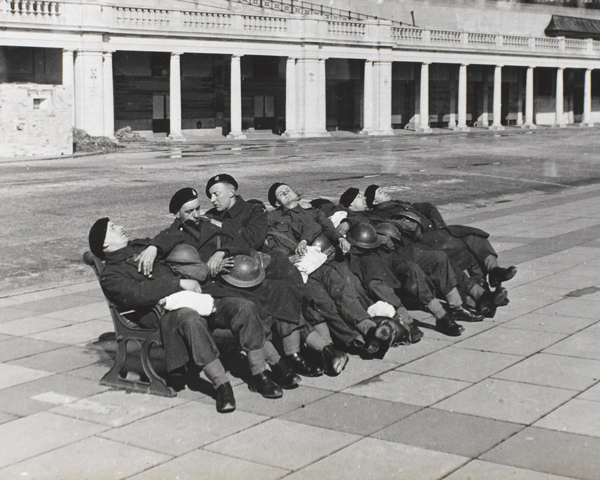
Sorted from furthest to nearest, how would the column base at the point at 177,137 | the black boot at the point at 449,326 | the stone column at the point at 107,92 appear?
the column base at the point at 177,137 → the stone column at the point at 107,92 → the black boot at the point at 449,326

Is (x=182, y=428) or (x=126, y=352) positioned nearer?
(x=182, y=428)

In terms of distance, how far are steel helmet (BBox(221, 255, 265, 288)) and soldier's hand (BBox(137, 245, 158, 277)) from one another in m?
0.52

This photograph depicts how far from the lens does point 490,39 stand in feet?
189

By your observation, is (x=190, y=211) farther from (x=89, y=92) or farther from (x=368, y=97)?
(x=368, y=97)

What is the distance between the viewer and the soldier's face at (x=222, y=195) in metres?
7.29

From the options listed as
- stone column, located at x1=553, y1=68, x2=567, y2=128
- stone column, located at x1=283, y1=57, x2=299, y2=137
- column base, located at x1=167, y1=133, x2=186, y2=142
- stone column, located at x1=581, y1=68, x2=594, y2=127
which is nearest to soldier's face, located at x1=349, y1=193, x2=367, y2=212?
column base, located at x1=167, y1=133, x2=186, y2=142

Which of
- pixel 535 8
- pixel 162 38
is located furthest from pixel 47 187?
pixel 535 8

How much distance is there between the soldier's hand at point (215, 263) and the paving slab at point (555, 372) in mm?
2076

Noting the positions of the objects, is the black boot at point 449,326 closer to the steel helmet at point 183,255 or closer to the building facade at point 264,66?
the steel helmet at point 183,255

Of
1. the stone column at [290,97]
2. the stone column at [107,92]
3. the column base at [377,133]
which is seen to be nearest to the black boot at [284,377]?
the stone column at [107,92]

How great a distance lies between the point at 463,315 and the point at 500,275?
686mm

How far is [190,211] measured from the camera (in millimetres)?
6758

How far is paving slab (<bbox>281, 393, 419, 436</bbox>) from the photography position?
5.29 meters

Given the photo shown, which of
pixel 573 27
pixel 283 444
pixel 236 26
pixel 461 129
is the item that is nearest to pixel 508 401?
pixel 283 444
